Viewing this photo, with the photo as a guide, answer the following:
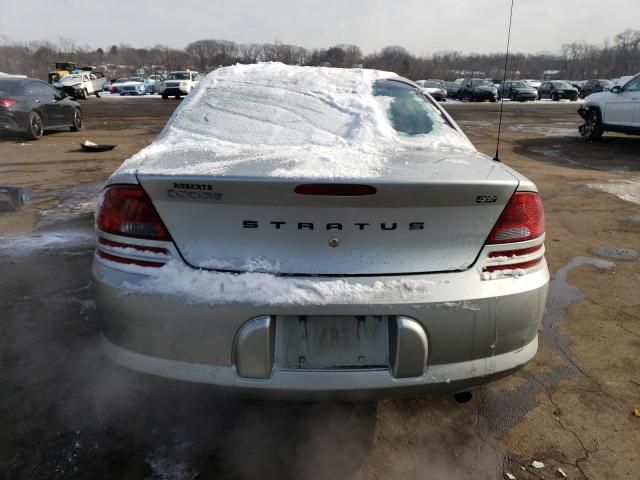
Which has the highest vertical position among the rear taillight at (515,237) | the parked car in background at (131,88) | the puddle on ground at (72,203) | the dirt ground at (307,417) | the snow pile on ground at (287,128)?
the parked car in background at (131,88)

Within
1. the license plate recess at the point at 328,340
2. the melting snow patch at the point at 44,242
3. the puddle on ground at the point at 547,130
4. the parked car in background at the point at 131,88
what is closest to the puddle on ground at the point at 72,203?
the melting snow patch at the point at 44,242

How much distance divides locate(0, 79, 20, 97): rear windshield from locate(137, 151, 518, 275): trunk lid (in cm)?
1198

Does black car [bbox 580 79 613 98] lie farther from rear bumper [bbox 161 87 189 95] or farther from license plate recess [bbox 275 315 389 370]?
license plate recess [bbox 275 315 389 370]

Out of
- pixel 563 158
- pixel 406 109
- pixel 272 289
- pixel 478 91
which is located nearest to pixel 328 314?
pixel 272 289

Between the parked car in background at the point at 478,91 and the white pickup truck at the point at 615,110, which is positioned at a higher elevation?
the parked car in background at the point at 478,91

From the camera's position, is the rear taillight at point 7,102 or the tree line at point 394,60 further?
the tree line at point 394,60

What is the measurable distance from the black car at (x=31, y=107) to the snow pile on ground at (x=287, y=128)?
10314 mm

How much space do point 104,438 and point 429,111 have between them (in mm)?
2517

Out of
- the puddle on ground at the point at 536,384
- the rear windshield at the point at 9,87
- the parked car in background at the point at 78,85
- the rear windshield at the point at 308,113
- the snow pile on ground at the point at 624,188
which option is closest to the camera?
the puddle on ground at the point at 536,384

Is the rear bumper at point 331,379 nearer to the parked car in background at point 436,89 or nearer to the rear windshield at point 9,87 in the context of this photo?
the rear windshield at point 9,87

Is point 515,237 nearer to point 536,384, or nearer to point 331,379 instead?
point 331,379

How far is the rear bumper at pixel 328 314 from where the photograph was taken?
173 centimetres

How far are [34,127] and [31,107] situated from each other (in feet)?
1.58

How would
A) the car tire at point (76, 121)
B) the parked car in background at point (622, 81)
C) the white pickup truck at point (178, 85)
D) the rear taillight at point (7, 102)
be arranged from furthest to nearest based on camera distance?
the white pickup truck at point (178, 85), the car tire at point (76, 121), the parked car in background at point (622, 81), the rear taillight at point (7, 102)
